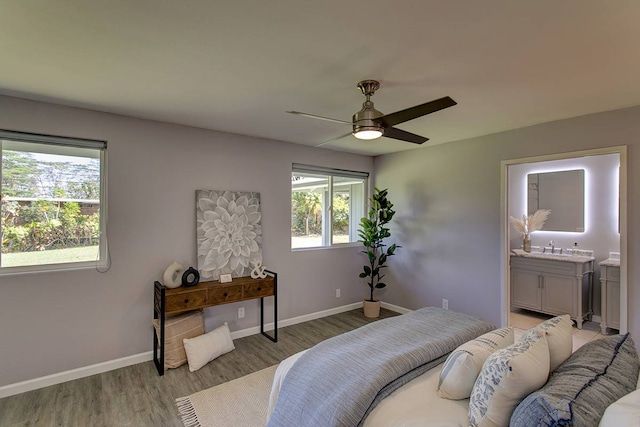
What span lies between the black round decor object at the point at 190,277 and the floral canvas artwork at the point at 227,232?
0.74ft

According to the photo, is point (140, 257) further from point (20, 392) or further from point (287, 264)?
point (287, 264)

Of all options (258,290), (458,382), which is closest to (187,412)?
(258,290)

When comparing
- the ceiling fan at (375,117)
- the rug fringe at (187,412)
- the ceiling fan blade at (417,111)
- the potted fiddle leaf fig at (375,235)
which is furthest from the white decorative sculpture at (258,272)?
the ceiling fan blade at (417,111)

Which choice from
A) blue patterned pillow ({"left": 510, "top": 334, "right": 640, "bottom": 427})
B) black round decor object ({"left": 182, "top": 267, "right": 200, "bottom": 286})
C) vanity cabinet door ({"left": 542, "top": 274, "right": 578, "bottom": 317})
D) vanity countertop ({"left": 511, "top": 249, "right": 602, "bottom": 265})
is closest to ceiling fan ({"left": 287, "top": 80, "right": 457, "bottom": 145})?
blue patterned pillow ({"left": 510, "top": 334, "right": 640, "bottom": 427})

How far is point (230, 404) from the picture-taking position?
2.47m

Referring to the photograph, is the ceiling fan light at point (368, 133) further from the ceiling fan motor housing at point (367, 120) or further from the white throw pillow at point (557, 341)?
the white throw pillow at point (557, 341)

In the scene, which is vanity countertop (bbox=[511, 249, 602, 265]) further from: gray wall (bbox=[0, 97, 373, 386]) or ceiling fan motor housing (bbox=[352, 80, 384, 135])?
ceiling fan motor housing (bbox=[352, 80, 384, 135])

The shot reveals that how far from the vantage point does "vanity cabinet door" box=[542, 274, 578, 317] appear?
405cm

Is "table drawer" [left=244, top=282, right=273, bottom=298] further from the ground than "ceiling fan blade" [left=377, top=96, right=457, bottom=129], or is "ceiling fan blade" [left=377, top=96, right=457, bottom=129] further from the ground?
"ceiling fan blade" [left=377, top=96, right=457, bottom=129]

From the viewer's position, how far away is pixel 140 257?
3.13 m

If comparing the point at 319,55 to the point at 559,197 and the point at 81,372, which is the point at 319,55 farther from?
the point at 559,197

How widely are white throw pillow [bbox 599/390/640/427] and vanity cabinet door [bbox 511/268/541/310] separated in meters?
3.86

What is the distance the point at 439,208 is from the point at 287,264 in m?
2.17

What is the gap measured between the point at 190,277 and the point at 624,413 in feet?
10.3
